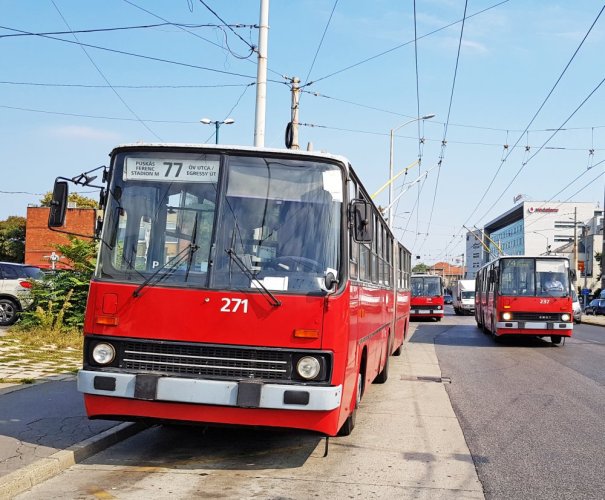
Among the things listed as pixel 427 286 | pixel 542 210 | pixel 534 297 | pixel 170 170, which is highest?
pixel 542 210

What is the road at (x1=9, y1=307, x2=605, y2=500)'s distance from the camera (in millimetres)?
5777

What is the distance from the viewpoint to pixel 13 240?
221ft

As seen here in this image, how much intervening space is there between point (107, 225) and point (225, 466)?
93.5 inches

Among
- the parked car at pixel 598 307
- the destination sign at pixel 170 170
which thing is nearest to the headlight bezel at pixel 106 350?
the destination sign at pixel 170 170

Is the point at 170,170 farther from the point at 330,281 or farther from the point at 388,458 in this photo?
the point at 388,458

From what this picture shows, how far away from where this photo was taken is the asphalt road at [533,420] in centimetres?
620

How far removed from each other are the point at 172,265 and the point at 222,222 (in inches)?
22.3

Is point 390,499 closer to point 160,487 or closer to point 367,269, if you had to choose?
point 160,487

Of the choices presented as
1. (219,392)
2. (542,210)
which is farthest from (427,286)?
(542,210)

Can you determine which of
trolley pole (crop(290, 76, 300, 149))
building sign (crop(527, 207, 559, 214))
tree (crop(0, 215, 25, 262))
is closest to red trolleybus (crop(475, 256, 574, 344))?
trolley pole (crop(290, 76, 300, 149))

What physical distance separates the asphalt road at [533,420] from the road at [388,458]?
16mm

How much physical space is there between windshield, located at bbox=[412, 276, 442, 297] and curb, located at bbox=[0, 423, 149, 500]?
3193 centimetres

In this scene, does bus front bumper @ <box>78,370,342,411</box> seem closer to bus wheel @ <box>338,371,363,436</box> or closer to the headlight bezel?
the headlight bezel

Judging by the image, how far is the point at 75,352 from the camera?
14.0 metres
